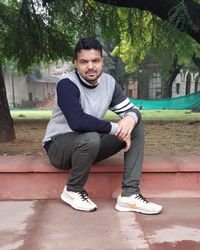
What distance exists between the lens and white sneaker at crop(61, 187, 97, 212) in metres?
3.48

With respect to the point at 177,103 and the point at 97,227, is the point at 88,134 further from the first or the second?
the point at 177,103

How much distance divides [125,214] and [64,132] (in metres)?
0.84

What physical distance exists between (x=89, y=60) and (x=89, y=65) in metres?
0.05

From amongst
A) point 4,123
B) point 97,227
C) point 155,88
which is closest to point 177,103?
point 155,88

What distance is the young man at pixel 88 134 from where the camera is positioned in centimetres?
340

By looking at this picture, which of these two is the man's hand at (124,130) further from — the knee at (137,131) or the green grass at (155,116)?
the green grass at (155,116)

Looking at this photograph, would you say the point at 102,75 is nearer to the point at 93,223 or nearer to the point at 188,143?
the point at 93,223

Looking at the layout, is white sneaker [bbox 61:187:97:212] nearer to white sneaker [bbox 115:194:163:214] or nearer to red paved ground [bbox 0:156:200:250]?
red paved ground [bbox 0:156:200:250]

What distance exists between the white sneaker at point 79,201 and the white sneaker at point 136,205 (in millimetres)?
218

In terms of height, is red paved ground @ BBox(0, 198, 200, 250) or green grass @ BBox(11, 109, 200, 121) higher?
red paved ground @ BBox(0, 198, 200, 250)

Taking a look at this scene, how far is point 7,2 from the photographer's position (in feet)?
40.2

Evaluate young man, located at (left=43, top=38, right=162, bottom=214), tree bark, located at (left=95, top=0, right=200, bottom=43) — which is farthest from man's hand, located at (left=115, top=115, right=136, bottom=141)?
tree bark, located at (left=95, top=0, right=200, bottom=43)

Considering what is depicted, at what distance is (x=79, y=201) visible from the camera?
137 inches

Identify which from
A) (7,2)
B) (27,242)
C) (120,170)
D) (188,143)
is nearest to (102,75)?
(120,170)
